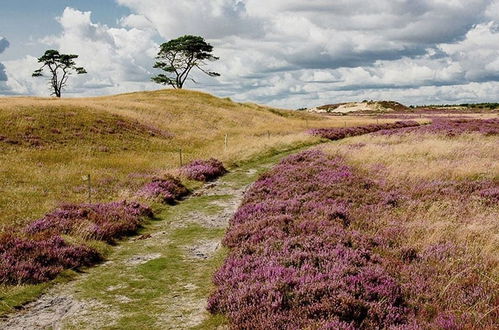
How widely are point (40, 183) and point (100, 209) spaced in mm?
8189

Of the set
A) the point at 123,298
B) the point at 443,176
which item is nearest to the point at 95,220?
the point at 123,298

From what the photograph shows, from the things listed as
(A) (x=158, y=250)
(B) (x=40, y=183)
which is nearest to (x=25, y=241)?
(A) (x=158, y=250)

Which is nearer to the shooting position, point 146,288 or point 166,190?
point 146,288

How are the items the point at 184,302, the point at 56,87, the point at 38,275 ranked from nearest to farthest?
the point at 184,302 < the point at 38,275 < the point at 56,87

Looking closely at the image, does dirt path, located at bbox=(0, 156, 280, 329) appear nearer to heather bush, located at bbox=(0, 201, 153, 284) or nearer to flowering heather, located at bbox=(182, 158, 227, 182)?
heather bush, located at bbox=(0, 201, 153, 284)

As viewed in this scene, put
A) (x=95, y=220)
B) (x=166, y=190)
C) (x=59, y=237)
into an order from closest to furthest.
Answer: (x=59, y=237) → (x=95, y=220) → (x=166, y=190)

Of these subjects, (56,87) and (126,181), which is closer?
(126,181)

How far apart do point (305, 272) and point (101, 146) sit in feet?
101

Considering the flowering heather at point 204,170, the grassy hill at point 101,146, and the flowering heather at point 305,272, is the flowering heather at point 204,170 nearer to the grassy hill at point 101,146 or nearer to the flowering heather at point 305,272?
the grassy hill at point 101,146

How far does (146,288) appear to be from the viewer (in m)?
9.77

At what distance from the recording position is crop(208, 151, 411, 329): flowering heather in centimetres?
723

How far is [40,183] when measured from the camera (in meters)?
22.1

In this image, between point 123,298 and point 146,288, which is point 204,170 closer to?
point 146,288

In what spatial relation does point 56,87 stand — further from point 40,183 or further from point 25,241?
point 25,241
